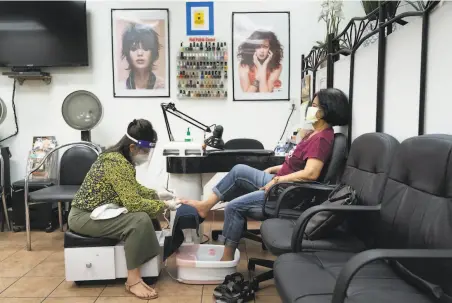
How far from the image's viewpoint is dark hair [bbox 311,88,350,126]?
2.39 meters

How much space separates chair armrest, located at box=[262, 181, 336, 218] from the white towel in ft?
2.94

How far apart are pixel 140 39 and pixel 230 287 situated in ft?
9.18

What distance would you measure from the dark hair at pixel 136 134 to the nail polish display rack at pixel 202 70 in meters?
1.67

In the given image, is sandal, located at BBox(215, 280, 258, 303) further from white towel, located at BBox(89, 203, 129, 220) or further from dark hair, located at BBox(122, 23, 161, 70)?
dark hair, located at BBox(122, 23, 161, 70)

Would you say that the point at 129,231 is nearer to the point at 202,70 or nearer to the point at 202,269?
the point at 202,269

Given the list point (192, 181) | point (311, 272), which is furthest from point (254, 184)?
point (311, 272)

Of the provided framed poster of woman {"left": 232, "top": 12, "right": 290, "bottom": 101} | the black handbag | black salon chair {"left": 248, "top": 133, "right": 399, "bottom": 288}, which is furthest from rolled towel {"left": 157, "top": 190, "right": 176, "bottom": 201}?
framed poster of woman {"left": 232, "top": 12, "right": 290, "bottom": 101}

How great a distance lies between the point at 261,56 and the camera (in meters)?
3.92

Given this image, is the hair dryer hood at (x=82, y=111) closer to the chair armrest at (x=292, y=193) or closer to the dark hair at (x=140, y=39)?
the dark hair at (x=140, y=39)

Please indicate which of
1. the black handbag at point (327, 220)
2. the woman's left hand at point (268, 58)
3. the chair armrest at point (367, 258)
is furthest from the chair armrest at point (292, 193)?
the woman's left hand at point (268, 58)

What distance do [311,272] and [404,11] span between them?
1352 millimetres

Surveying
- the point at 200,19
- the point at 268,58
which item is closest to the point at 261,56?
the point at 268,58

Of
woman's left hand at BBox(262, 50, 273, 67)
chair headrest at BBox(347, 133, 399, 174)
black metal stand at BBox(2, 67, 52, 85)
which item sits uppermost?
woman's left hand at BBox(262, 50, 273, 67)

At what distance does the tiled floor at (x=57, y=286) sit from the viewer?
220 cm
